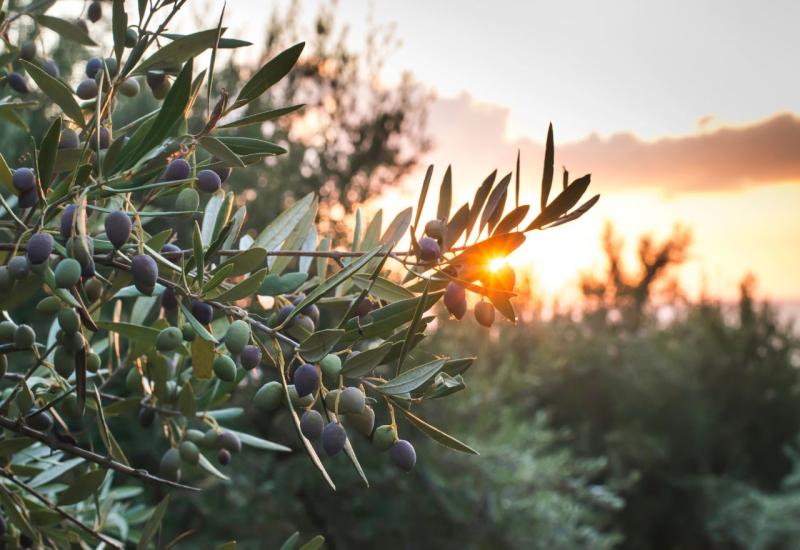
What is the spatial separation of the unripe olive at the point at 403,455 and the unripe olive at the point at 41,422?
0.27 metres

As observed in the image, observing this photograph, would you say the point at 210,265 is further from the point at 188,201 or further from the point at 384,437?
the point at 384,437

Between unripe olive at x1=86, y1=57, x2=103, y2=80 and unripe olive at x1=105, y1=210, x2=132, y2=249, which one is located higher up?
unripe olive at x1=86, y1=57, x2=103, y2=80

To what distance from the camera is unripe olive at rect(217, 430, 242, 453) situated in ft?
2.12

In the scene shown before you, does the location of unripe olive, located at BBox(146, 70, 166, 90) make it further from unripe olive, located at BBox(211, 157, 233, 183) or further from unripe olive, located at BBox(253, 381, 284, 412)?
unripe olive, located at BBox(253, 381, 284, 412)

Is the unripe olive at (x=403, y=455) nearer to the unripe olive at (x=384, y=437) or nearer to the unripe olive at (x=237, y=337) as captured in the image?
the unripe olive at (x=384, y=437)

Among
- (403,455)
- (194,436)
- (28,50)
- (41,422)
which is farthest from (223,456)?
(28,50)

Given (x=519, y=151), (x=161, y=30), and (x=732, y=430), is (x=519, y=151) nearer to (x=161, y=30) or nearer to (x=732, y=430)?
(x=161, y=30)

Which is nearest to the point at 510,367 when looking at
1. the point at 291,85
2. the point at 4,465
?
the point at 291,85

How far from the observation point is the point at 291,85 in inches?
205

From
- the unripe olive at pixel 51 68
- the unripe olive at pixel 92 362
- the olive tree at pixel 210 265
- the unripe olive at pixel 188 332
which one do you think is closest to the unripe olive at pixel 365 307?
the olive tree at pixel 210 265

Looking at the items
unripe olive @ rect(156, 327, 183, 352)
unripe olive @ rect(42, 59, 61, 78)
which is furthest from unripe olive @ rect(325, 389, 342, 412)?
unripe olive @ rect(42, 59, 61, 78)

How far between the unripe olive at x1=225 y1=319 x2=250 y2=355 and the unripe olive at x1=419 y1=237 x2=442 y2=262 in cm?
11

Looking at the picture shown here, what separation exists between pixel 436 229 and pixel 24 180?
0.24 metres

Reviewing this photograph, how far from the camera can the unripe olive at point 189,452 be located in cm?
64
